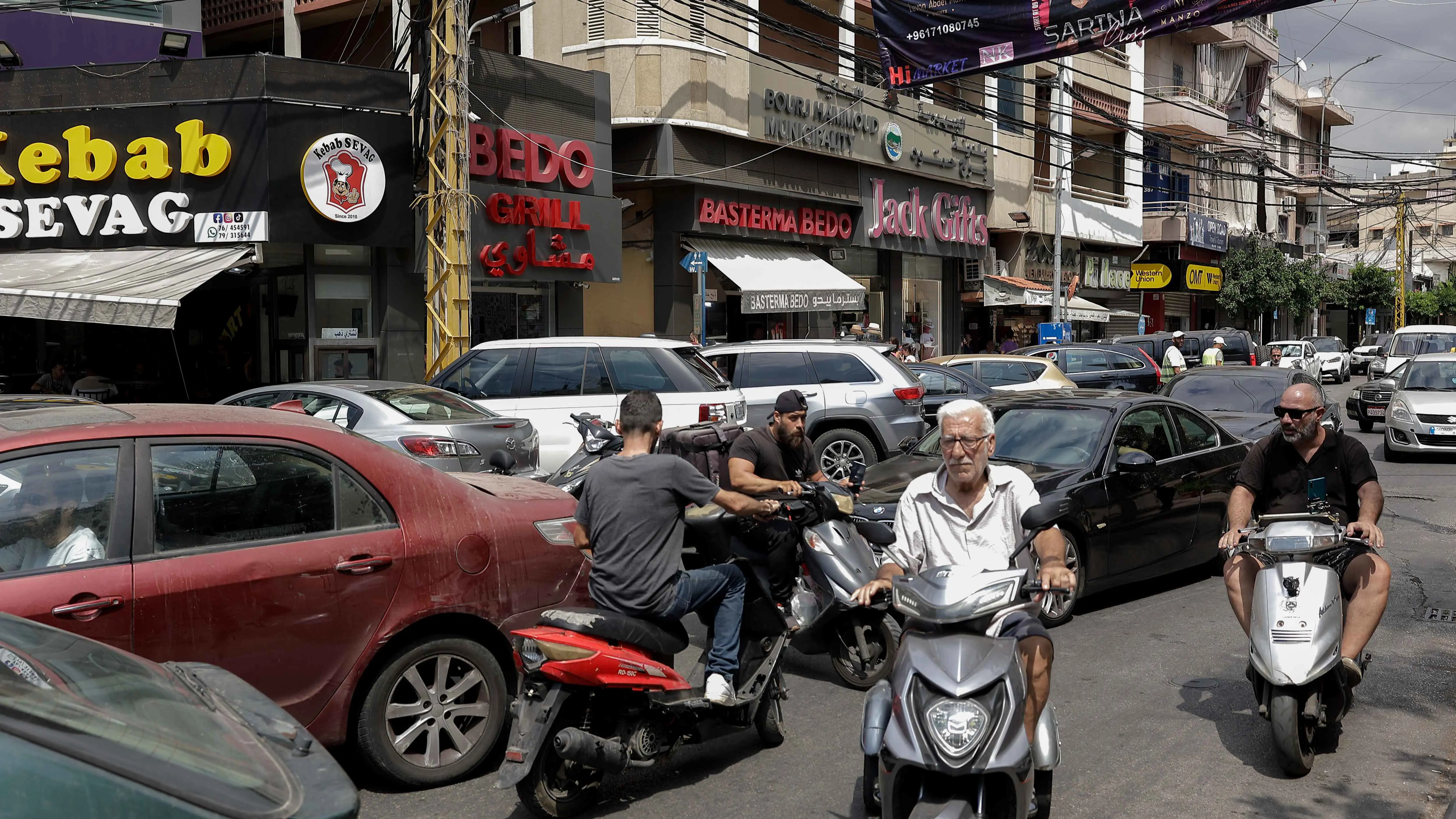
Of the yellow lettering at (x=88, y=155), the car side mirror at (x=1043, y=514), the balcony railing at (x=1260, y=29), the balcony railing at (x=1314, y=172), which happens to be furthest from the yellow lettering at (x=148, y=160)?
the balcony railing at (x=1314, y=172)

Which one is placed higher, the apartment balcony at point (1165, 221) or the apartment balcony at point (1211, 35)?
the apartment balcony at point (1211, 35)

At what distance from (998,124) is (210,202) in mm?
22130

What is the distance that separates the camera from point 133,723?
2652mm

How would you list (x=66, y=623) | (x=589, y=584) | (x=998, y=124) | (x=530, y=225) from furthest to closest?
(x=998, y=124), (x=530, y=225), (x=589, y=584), (x=66, y=623)

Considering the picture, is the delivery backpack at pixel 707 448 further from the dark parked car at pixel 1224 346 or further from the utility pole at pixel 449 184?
the dark parked car at pixel 1224 346

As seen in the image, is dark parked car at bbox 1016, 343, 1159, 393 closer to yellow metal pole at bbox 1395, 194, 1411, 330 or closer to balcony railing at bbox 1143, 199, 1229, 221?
balcony railing at bbox 1143, 199, 1229, 221

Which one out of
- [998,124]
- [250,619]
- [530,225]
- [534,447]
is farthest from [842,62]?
[250,619]

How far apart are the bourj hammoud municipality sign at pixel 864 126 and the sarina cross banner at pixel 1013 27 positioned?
6.82m

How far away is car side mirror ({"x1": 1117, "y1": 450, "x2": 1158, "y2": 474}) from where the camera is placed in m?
7.61

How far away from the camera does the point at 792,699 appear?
6.58 meters

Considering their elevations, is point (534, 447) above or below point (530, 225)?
below

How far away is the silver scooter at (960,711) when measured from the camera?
3.72 meters

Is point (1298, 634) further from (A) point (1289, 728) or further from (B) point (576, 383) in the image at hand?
(B) point (576, 383)

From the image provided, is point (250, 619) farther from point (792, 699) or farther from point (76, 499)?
point (792, 699)
